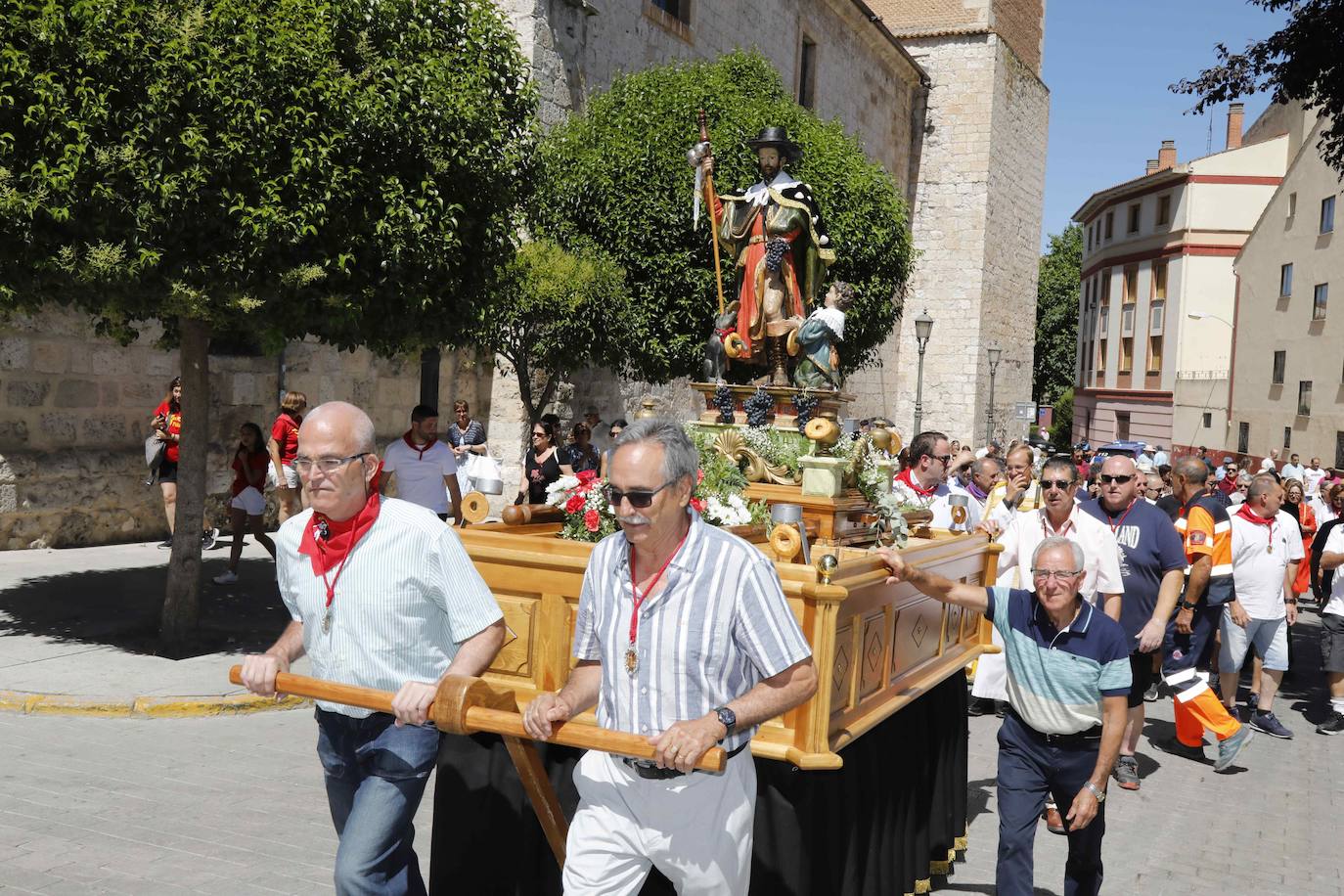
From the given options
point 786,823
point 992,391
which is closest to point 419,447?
point 786,823

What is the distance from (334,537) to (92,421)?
1171 centimetres

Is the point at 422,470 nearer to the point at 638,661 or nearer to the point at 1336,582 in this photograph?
the point at 638,661

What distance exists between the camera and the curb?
23.4 feet

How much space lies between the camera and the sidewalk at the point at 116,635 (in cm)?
732

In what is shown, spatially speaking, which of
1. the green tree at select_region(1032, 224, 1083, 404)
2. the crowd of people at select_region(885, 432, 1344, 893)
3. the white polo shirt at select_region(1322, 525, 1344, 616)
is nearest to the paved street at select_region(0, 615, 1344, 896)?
the crowd of people at select_region(885, 432, 1344, 893)

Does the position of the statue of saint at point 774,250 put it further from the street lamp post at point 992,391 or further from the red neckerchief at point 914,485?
the street lamp post at point 992,391

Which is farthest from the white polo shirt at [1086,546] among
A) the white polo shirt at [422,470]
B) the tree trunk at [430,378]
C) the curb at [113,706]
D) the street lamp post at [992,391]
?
the street lamp post at [992,391]

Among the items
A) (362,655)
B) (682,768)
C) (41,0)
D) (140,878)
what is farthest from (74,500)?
(682,768)

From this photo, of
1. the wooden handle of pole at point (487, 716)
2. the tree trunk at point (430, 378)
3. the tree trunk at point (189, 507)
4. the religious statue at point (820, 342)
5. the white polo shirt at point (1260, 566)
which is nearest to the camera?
the wooden handle of pole at point (487, 716)

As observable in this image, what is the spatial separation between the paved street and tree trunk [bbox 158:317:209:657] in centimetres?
157

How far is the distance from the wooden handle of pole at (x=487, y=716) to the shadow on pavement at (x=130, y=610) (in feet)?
19.6

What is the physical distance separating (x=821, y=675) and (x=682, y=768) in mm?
1212

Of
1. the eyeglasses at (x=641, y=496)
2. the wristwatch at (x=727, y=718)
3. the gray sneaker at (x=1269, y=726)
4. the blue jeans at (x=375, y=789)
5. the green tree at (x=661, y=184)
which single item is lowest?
the gray sneaker at (x=1269, y=726)

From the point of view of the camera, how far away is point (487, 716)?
113 inches
